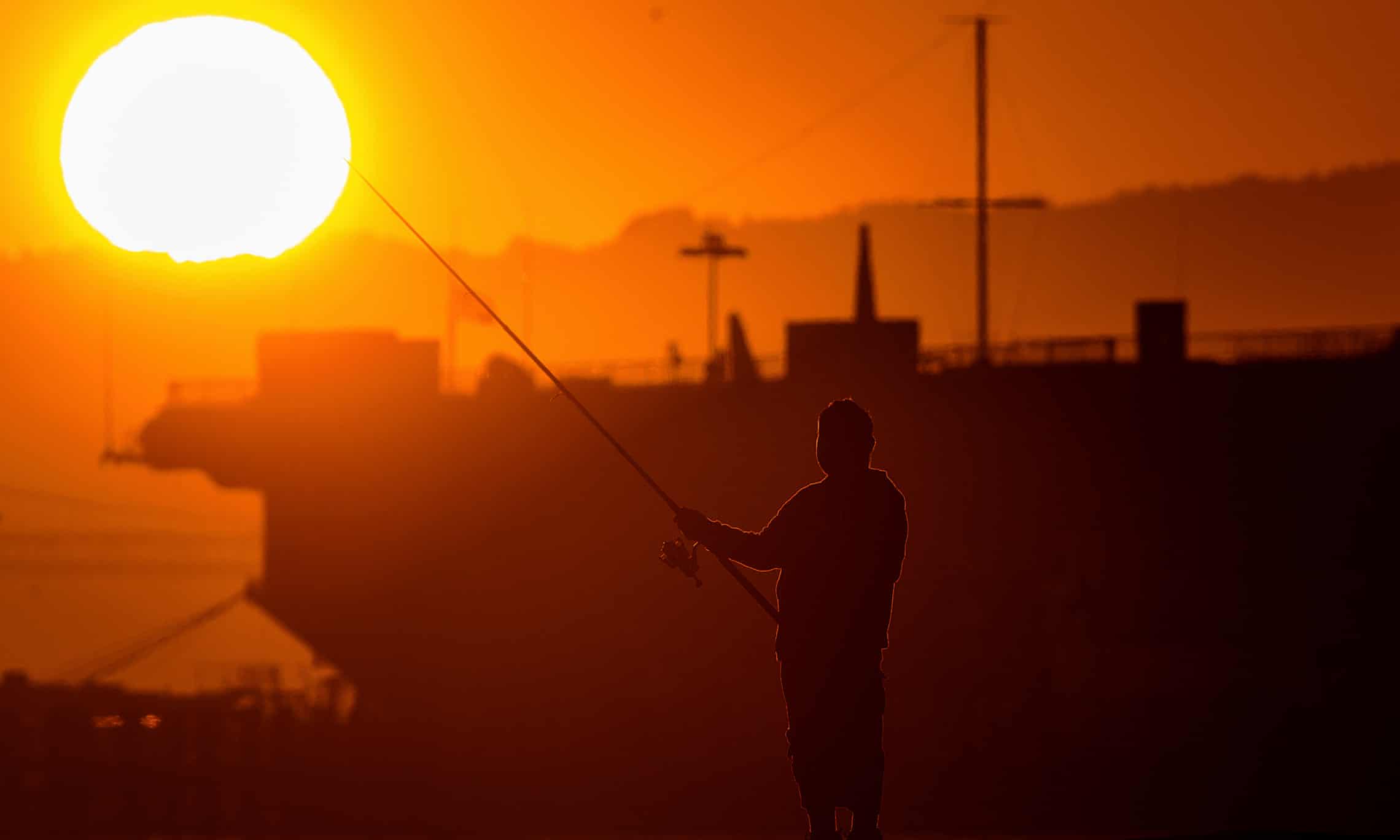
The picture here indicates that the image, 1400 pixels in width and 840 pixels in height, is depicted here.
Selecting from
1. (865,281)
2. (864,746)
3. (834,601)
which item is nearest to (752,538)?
(834,601)

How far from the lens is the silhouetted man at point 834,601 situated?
9.11 metres

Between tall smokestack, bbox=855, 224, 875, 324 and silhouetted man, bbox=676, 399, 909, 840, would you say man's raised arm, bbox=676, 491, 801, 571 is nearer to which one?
silhouetted man, bbox=676, 399, 909, 840

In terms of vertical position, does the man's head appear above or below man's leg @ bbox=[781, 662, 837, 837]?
above

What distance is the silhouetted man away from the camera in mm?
9109

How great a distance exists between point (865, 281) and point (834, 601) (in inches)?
2278

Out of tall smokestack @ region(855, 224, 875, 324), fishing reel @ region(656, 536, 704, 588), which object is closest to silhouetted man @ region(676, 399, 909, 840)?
fishing reel @ region(656, 536, 704, 588)

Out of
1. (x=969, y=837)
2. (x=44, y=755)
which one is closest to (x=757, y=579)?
(x=969, y=837)

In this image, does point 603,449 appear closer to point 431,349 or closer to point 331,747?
point 431,349

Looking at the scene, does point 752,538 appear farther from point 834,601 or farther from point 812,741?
point 812,741

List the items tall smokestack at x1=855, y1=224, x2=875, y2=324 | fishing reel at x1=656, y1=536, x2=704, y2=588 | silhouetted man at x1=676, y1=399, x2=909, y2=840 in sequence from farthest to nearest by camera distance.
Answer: tall smokestack at x1=855, y1=224, x2=875, y2=324 → fishing reel at x1=656, y1=536, x2=704, y2=588 → silhouetted man at x1=676, y1=399, x2=909, y2=840

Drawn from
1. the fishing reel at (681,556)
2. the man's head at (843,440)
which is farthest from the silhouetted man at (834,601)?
the fishing reel at (681,556)

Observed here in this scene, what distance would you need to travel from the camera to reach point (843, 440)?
A: 9.11 metres

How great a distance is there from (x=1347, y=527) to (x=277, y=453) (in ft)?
118

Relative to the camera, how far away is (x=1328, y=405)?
2052 inches
